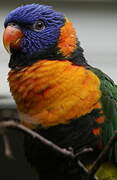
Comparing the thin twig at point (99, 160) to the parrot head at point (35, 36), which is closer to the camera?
the thin twig at point (99, 160)

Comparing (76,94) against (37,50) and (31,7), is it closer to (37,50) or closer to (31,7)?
(37,50)

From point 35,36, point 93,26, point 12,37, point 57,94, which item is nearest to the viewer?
point 57,94

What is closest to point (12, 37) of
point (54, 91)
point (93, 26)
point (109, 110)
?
point (54, 91)

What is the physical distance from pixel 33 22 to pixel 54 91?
368mm

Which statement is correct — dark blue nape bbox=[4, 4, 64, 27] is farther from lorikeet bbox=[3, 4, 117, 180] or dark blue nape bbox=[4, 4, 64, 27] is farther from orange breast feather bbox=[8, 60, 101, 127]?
orange breast feather bbox=[8, 60, 101, 127]

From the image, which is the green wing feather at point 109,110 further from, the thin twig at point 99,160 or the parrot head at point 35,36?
the thin twig at point 99,160

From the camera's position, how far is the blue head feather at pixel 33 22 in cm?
177

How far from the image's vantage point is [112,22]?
3.03m

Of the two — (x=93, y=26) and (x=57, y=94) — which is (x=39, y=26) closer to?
(x=57, y=94)

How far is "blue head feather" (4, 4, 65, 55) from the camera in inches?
69.7

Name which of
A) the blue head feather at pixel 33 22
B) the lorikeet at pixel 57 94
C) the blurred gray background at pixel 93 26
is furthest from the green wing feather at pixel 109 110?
the blurred gray background at pixel 93 26

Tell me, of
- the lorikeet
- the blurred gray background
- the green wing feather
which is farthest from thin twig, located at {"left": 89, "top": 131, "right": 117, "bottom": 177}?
the blurred gray background

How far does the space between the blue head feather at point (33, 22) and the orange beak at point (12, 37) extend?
3 centimetres

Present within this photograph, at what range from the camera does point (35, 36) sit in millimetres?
1849
